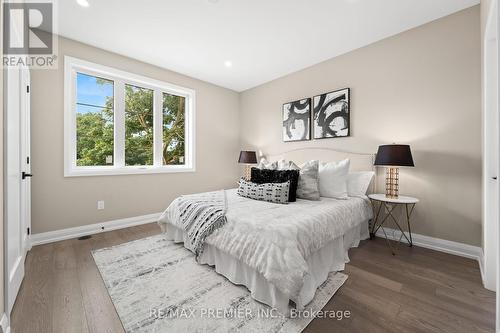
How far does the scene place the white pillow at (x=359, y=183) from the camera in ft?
9.00

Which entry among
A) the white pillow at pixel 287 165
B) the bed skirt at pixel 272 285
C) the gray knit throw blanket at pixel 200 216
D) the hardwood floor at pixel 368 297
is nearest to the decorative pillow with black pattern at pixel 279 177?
the white pillow at pixel 287 165

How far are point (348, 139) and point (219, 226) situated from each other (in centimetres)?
235

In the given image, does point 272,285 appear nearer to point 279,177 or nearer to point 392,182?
point 279,177

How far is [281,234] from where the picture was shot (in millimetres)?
1508

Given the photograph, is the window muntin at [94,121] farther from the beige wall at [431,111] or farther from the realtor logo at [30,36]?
the beige wall at [431,111]

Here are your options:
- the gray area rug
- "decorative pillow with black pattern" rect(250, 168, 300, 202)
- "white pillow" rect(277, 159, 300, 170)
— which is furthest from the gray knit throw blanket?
"white pillow" rect(277, 159, 300, 170)

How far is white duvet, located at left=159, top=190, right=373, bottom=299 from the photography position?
138 centimetres

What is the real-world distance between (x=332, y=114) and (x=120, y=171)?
3409 mm

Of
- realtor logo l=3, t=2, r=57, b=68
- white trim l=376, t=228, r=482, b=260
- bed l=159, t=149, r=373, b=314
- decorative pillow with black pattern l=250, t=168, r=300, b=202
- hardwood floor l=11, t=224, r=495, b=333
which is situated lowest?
hardwood floor l=11, t=224, r=495, b=333

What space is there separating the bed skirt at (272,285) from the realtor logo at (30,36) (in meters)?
2.05

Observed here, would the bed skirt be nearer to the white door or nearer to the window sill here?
the white door

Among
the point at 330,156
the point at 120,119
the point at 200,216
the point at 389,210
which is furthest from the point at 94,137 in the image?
the point at 389,210

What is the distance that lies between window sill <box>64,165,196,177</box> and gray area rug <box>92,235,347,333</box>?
50.5 inches

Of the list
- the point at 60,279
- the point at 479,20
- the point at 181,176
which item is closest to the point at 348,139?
the point at 479,20
